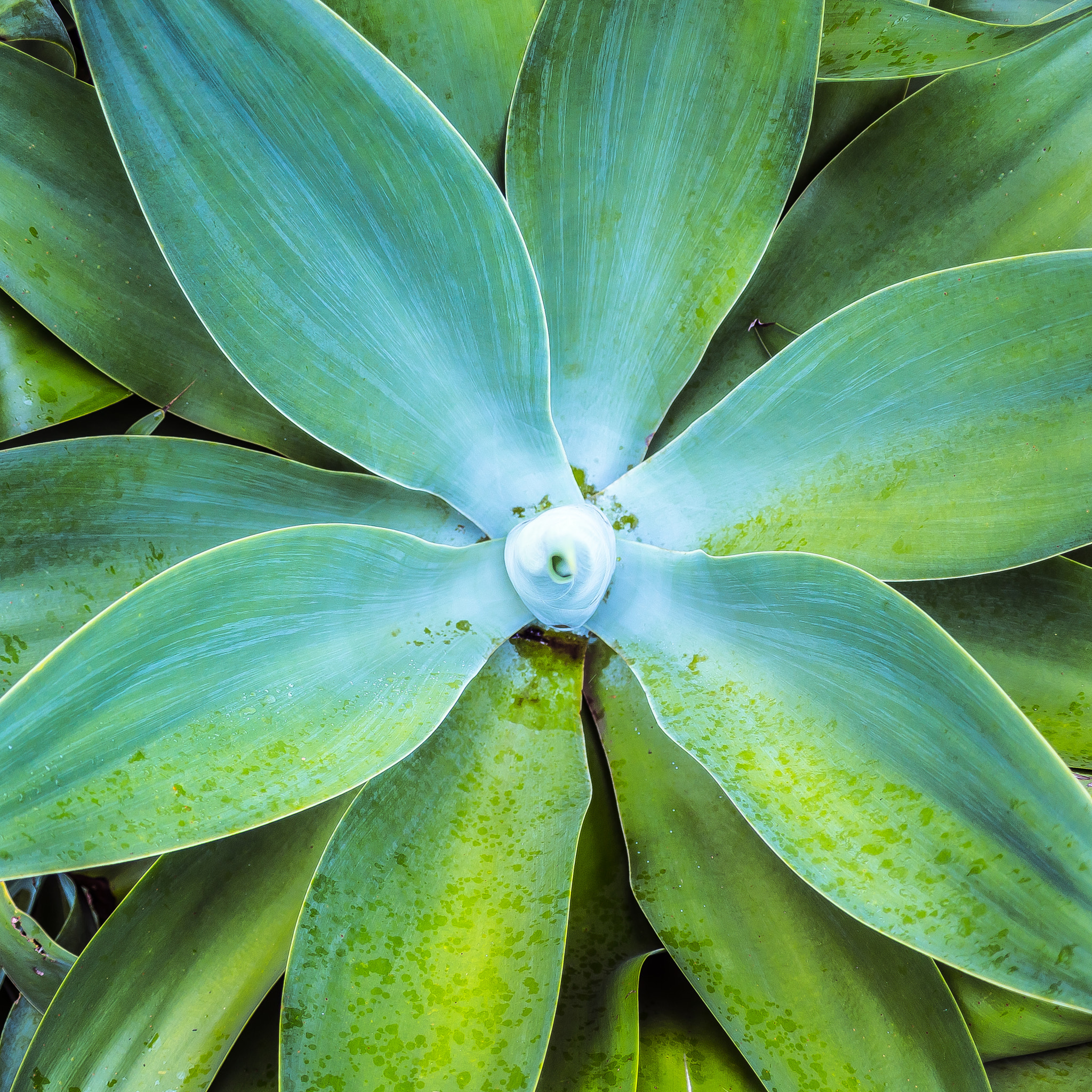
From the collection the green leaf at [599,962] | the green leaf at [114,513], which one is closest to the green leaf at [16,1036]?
the green leaf at [114,513]

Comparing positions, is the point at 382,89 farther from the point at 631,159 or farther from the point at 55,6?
the point at 55,6

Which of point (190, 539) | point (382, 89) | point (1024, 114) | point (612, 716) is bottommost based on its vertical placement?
point (612, 716)

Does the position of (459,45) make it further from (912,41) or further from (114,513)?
(114,513)

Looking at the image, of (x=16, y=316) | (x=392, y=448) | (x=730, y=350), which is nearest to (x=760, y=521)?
(x=730, y=350)

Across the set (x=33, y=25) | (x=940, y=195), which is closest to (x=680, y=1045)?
(x=940, y=195)

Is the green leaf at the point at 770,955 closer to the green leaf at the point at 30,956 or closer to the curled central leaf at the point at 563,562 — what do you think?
the curled central leaf at the point at 563,562

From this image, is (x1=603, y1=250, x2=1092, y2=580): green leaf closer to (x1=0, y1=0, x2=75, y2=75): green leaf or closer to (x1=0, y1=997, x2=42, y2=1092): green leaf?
(x1=0, y1=0, x2=75, y2=75): green leaf
